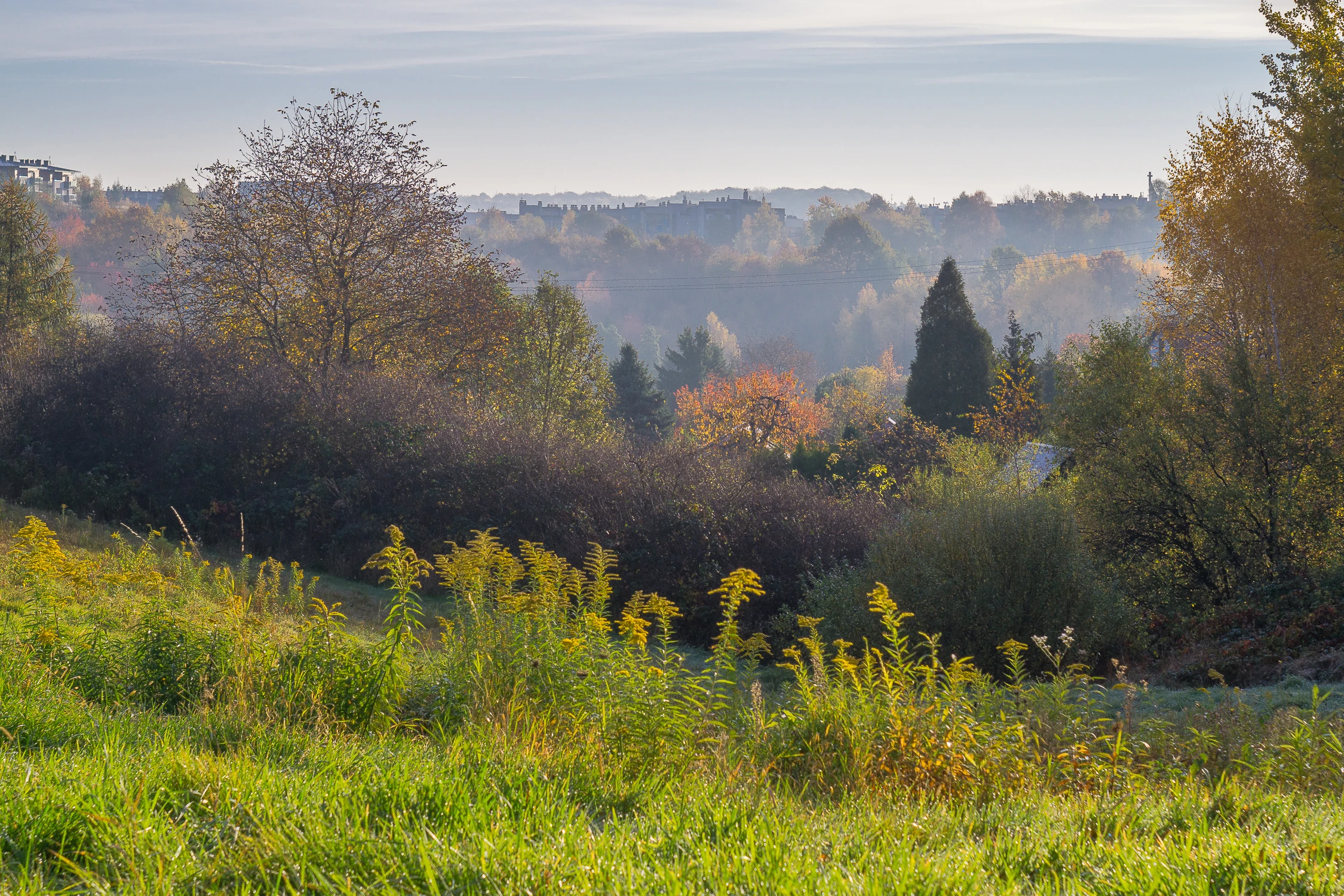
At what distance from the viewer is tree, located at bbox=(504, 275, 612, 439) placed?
32.6 m

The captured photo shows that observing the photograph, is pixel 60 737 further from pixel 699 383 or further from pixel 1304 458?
pixel 699 383

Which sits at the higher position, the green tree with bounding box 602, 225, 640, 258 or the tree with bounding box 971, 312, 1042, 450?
the green tree with bounding box 602, 225, 640, 258

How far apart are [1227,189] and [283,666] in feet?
74.6

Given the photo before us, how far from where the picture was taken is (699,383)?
232 ft

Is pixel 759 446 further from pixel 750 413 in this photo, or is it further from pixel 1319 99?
pixel 1319 99

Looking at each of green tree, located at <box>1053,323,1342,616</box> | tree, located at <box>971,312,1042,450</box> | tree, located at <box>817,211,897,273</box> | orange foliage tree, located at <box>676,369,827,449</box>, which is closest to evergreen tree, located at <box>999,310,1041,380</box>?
tree, located at <box>971,312,1042,450</box>

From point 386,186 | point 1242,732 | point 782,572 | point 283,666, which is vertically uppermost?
point 386,186

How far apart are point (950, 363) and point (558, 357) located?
44.8 feet

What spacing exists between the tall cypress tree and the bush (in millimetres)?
19966

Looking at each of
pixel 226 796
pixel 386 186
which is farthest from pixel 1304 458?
pixel 386 186

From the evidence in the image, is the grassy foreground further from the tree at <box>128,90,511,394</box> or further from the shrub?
the tree at <box>128,90,511,394</box>

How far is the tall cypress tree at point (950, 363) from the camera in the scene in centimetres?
3133

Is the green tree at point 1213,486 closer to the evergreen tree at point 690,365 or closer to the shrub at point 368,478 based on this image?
the shrub at point 368,478

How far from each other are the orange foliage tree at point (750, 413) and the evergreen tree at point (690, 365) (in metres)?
1.90
